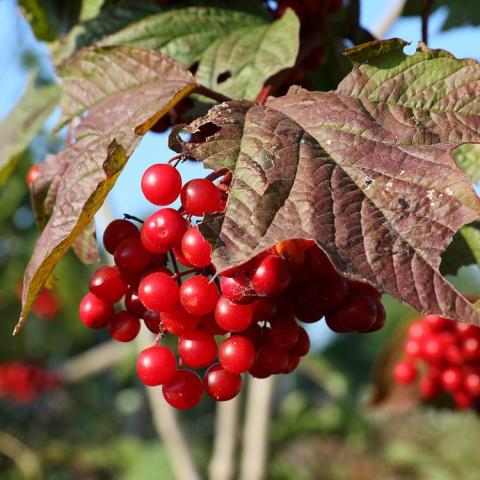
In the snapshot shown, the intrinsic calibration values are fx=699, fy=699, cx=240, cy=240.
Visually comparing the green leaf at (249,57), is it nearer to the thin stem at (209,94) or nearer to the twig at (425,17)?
the thin stem at (209,94)

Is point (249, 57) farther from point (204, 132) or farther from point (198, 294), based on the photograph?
point (198, 294)

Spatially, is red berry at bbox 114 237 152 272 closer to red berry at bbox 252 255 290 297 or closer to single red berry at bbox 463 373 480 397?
red berry at bbox 252 255 290 297

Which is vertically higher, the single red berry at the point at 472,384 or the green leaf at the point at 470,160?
the green leaf at the point at 470,160

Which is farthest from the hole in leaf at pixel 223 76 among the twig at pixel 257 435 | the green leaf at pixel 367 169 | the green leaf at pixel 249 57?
the twig at pixel 257 435

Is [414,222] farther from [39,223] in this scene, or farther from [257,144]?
[39,223]

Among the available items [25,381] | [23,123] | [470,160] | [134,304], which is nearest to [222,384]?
[134,304]

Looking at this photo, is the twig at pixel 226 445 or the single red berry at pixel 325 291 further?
the twig at pixel 226 445

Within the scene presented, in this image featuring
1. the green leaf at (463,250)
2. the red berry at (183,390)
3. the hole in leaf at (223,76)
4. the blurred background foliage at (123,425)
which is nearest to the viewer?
the red berry at (183,390)

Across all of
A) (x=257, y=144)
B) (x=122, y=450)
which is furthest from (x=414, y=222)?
(x=122, y=450)

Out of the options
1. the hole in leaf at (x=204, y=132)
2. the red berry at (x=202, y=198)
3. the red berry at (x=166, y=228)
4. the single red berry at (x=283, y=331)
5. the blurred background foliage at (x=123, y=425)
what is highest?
the hole in leaf at (x=204, y=132)
